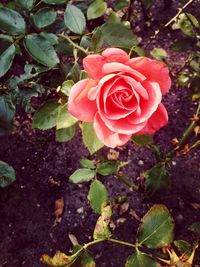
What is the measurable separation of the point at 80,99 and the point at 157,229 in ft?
1.56

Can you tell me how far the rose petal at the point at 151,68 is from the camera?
0.87 m

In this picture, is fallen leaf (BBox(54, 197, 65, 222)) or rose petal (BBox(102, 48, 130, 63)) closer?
rose petal (BBox(102, 48, 130, 63))

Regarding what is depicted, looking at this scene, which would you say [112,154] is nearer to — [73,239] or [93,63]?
[73,239]

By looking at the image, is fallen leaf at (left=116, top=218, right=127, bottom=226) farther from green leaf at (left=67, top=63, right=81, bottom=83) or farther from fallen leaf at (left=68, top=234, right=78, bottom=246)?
green leaf at (left=67, top=63, right=81, bottom=83)

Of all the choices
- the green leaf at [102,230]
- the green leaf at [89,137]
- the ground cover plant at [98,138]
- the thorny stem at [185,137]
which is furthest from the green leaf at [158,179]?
the green leaf at [89,137]

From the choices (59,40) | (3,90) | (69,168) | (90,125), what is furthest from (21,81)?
(69,168)

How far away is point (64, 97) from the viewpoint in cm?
110

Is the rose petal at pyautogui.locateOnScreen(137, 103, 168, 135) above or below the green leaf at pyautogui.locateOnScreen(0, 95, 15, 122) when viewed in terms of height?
Answer: above

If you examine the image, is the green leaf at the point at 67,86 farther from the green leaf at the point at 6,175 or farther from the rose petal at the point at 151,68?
the green leaf at the point at 6,175

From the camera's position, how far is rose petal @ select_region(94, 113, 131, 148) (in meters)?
0.90

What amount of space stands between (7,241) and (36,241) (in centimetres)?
13

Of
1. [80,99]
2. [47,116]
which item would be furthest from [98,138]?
[47,116]

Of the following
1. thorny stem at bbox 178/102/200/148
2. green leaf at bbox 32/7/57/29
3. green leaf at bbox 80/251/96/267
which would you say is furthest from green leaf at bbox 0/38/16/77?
thorny stem at bbox 178/102/200/148

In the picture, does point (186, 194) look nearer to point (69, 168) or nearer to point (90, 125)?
point (69, 168)
